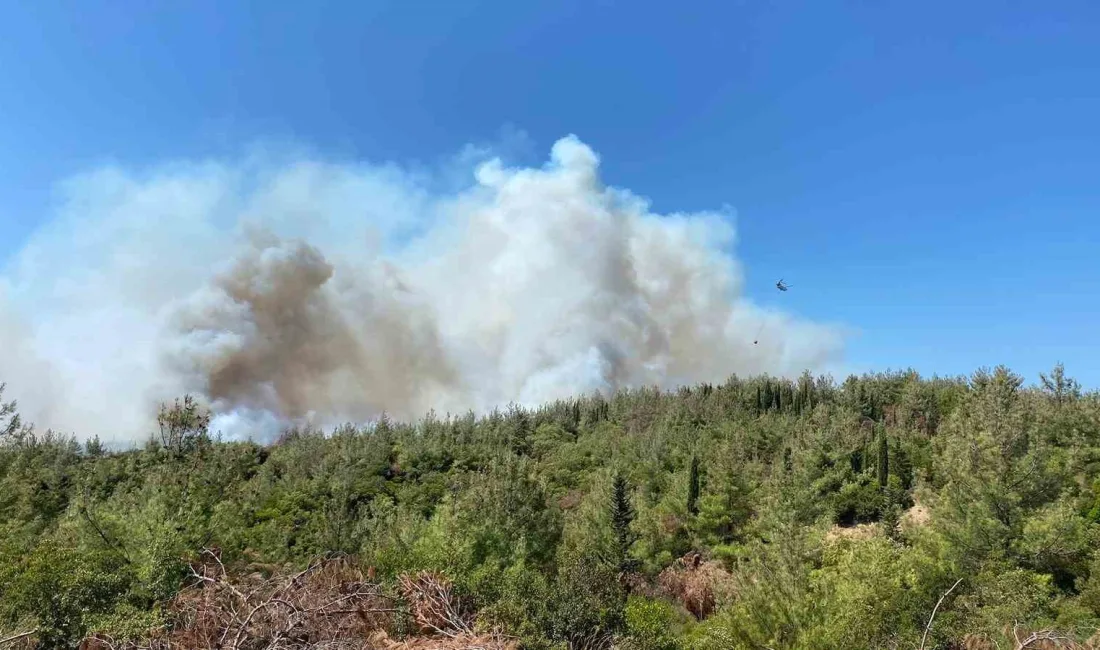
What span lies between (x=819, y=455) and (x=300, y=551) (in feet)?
133

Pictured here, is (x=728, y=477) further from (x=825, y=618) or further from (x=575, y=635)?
(x=575, y=635)

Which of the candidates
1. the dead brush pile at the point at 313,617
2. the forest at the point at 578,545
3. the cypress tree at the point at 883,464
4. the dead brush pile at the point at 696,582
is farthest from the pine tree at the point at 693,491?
the dead brush pile at the point at 313,617

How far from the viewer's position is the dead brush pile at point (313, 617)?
10.8 meters

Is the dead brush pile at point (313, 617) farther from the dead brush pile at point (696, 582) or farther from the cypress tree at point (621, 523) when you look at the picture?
the cypress tree at point (621, 523)

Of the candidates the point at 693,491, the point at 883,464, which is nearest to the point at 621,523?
the point at 693,491

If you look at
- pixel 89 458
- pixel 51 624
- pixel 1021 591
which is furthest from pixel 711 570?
pixel 89 458

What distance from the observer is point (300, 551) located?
33.0 m

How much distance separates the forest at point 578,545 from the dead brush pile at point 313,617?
0.25 feet

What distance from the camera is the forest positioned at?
14.2 metres

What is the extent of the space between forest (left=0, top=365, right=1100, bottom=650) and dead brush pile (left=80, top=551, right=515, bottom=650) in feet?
0.25

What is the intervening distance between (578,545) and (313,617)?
2088cm

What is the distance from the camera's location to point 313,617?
11.9m

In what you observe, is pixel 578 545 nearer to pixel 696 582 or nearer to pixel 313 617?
pixel 696 582

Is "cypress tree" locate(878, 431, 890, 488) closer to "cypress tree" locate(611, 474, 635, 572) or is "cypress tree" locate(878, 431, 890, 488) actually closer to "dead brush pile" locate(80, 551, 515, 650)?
"cypress tree" locate(611, 474, 635, 572)
